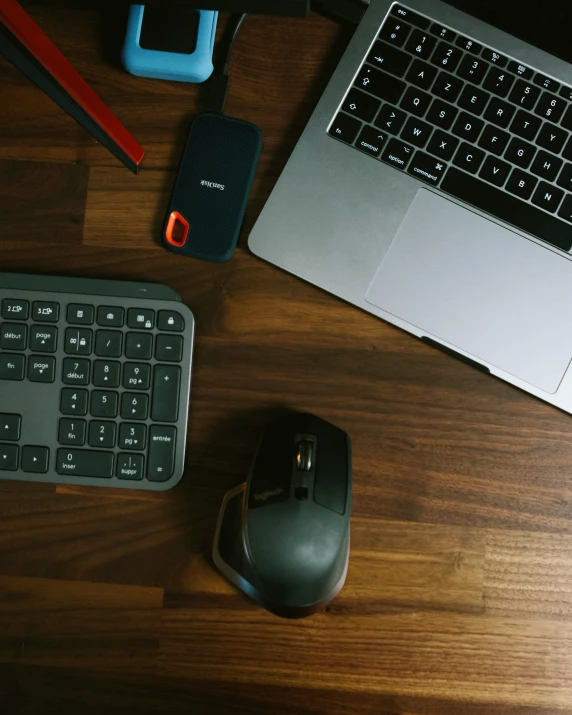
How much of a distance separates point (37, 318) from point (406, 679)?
0.46m

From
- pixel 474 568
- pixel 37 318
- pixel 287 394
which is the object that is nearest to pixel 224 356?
pixel 287 394

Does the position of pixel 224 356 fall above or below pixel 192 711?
above

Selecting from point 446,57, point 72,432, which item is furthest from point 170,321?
point 446,57

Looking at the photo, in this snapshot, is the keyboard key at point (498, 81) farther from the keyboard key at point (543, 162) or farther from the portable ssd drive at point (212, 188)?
the portable ssd drive at point (212, 188)

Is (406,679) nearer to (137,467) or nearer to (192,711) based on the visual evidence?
(192,711)

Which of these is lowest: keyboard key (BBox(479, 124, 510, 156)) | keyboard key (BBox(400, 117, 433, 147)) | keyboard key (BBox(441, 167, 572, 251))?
keyboard key (BBox(441, 167, 572, 251))

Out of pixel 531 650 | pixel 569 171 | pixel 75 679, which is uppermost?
pixel 569 171

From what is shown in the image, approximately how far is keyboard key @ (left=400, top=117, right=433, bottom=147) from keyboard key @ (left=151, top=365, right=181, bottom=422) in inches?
11.8

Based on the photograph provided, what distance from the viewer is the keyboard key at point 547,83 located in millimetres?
609

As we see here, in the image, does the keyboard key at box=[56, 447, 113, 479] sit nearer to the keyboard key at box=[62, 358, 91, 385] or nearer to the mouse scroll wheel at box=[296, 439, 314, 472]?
the keyboard key at box=[62, 358, 91, 385]

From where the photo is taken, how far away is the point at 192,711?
23.1 inches

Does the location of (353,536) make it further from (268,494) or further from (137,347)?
(137,347)

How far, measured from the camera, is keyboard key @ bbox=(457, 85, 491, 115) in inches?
23.8

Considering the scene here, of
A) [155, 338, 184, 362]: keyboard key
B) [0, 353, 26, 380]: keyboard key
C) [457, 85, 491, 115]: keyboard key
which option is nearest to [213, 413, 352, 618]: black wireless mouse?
[155, 338, 184, 362]: keyboard key
